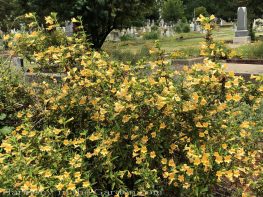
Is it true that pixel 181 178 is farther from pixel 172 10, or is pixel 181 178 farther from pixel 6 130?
pixel 172 10

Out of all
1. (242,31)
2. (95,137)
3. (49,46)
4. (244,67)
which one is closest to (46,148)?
(95,137)

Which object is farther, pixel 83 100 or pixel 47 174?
pixel 83 100

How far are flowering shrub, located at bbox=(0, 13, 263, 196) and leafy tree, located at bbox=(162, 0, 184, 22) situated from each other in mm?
45890

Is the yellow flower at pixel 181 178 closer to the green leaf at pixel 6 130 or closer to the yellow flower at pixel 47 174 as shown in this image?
the yellow flower at pixel 47 174

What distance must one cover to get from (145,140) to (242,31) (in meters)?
20.2

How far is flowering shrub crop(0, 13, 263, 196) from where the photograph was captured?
2580mm

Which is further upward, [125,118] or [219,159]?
[125,118]

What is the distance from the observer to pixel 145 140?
273 centimetres

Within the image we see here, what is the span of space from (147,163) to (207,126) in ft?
1.66

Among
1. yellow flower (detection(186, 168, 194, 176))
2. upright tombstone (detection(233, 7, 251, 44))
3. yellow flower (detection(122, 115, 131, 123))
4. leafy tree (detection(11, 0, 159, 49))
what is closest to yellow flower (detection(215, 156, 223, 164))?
yellow flower (detection(186, 168, 194, 176))

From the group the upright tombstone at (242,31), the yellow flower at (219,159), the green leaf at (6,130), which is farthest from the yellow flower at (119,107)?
the upright tombstone at (242,31)

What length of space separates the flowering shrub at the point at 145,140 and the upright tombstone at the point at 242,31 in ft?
62.1

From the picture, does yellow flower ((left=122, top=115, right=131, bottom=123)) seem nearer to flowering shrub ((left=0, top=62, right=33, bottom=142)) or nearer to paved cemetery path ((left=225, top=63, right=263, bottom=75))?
flowering shrub ((left=0, top=62, right=33, bottom=142))

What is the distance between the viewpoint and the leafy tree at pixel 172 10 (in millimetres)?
47628
